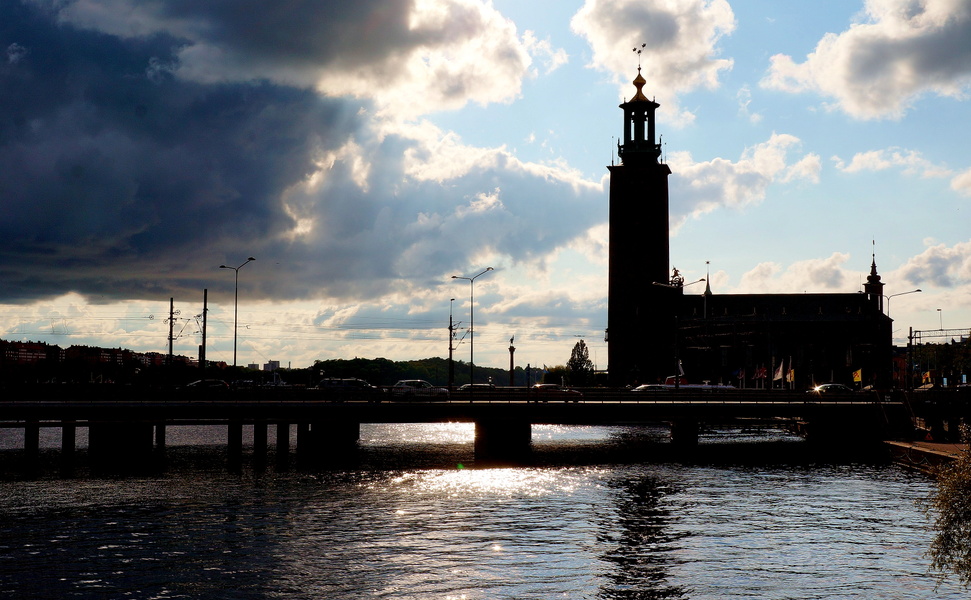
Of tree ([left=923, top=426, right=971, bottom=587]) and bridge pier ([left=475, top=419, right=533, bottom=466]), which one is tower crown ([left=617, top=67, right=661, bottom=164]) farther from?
tree ([left=923, top=426, right=971, bottom=587])

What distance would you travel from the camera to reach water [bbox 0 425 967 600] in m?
29.5

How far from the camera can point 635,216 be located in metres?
142

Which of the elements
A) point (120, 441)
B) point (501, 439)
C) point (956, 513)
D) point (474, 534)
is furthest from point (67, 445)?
A: point (956, 513)

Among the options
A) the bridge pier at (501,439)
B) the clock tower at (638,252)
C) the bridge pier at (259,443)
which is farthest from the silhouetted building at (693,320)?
the bridge pier at (259,443)

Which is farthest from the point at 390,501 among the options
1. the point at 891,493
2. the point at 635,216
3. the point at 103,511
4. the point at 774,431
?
the point at 635,216

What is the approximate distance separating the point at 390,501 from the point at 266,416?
28.3 meters

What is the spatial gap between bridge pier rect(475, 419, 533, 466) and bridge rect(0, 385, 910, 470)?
82 mm

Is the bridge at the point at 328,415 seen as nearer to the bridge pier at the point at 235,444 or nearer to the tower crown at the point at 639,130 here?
the bridge pier at the point at 235,444

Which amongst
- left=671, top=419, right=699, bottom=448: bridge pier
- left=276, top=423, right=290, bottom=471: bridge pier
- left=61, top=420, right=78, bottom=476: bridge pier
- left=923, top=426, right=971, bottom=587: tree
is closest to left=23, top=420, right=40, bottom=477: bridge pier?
left=61, top=420, right=78, bottom=476: bridge pier

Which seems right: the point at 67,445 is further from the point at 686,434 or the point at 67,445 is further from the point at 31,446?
the point at 686,434

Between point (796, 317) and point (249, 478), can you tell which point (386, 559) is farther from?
point (796, 317)

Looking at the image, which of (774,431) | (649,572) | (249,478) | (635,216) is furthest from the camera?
(635,216)

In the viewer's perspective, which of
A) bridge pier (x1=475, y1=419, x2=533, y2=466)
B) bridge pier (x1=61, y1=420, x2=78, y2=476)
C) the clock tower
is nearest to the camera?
bridge pier (x1=61, y1=420, x2=78, y2=476)

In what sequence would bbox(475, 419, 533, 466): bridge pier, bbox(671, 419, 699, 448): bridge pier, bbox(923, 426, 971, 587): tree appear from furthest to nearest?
bbox(671, 419, 699, 448): bridge pier < bbox(475, 419, 533, 466): bridge pier < bbox(923, 426, 971, 587): tree
